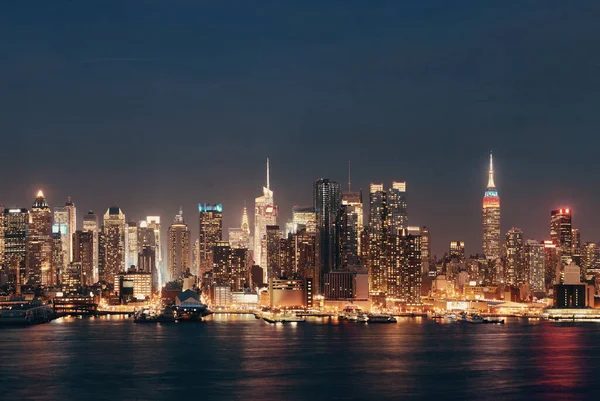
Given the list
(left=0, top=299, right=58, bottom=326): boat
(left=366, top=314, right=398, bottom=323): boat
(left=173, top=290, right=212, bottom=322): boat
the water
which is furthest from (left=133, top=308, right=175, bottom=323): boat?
the water

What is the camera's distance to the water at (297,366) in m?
64.6

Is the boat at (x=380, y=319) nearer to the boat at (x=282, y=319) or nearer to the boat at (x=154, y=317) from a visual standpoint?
the boat at (x=282, y=319)

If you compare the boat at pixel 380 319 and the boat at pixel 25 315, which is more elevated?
the boat at pixel 25 315

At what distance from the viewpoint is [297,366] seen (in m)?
79.2

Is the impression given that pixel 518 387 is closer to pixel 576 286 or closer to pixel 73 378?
pixel 73 378

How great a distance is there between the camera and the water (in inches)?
2544

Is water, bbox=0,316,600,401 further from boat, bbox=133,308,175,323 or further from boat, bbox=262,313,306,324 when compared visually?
boat, bbox=133,308,175,323

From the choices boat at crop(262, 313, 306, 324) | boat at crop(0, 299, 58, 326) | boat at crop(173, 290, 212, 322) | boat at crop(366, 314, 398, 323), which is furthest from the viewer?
boat at crop(173, 290, 212, 322)

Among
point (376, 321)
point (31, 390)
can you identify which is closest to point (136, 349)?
point (31, 390)

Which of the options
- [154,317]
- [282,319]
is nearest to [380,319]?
[282,319]

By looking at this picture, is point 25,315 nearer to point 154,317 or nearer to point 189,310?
point 154,317

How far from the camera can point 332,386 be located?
67.3 m

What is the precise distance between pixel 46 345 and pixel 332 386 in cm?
4304

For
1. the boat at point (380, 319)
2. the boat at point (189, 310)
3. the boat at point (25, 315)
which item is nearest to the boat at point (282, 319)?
the boat at point (380, 319)
